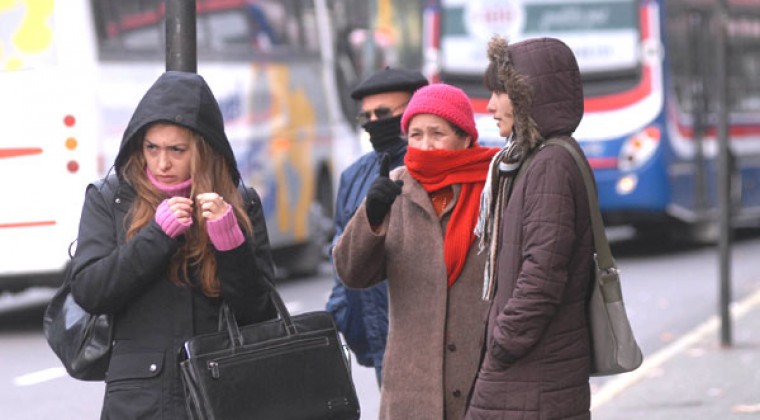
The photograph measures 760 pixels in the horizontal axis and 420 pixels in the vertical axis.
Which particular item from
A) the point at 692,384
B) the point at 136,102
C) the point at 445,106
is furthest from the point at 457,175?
the point at 136,102

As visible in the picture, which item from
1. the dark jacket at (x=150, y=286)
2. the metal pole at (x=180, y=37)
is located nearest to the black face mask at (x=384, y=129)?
the metal pole at (x=180, y=37)

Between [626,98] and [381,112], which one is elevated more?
[381,112]

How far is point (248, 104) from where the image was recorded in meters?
16.7

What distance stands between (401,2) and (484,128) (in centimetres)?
881

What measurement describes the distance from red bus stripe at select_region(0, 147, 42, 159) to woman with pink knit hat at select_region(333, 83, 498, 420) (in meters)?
7.97

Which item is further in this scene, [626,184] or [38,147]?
[626,184]

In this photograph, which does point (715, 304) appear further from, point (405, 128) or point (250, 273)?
point (250, 273)

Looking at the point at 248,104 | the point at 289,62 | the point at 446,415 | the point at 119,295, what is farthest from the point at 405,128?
the point at 289,62

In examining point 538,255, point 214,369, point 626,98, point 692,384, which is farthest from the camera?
point 626,98

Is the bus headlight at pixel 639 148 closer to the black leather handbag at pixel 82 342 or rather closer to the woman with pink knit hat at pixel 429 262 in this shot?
the woman with pink knit hat at pixel 429 262

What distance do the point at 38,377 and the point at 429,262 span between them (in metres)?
6.73

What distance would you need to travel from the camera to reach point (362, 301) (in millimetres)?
6215

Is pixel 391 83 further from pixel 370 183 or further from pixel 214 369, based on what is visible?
pixel 214 369

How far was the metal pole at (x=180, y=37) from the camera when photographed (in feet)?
18.0
